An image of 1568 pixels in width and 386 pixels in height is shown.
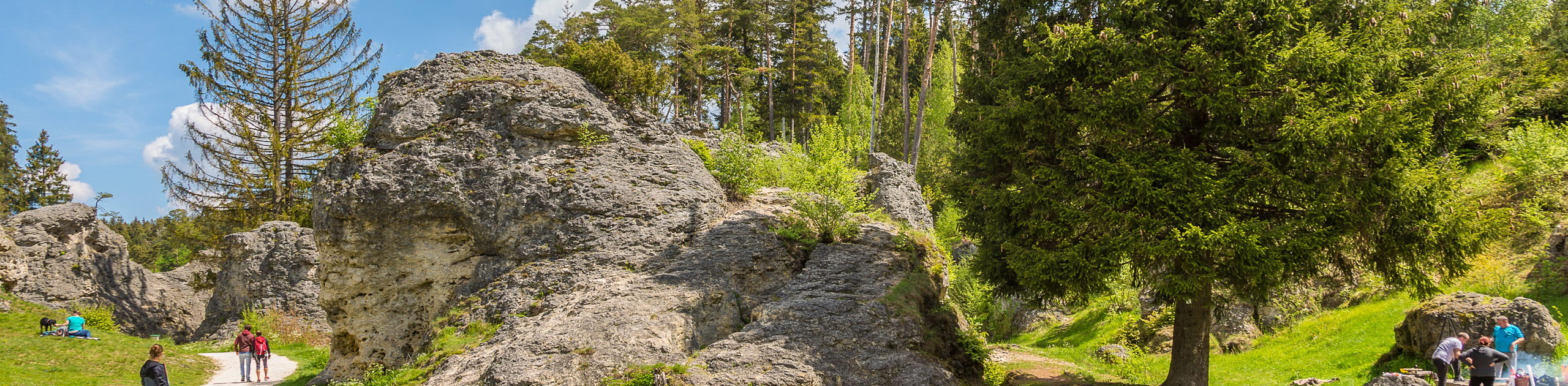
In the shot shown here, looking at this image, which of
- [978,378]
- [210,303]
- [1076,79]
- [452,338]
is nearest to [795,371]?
[978,378]

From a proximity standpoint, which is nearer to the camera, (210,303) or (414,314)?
(414,314)

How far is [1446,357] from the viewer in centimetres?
1018

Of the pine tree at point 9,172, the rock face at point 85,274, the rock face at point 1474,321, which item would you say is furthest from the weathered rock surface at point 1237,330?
the pine tree at point 9,172

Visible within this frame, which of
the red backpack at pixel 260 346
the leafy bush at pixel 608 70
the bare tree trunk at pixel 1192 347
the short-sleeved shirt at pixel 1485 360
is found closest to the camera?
the short-sleeved shirt at pixel 1485 360

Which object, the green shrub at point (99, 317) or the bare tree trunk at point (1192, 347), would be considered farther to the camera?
the green shrub at point (99, 317)

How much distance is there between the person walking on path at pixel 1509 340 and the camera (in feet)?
33.3

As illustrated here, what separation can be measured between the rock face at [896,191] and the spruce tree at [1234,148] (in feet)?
17.7

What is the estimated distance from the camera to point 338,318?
1266cm

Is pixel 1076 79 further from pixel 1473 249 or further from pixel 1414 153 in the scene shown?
pixel 1473 249

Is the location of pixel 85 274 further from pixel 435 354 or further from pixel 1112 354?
pixel 1112 354

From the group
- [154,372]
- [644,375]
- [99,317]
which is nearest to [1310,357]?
[644,375]

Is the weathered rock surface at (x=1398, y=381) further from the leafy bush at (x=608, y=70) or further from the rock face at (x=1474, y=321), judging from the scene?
the leafy bush at (x=608, y=70)

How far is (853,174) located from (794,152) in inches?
132

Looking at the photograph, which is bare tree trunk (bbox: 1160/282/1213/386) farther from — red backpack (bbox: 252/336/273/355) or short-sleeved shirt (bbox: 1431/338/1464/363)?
red backpack (bbox: 252/336/273/355)
